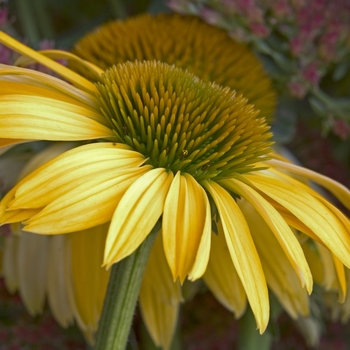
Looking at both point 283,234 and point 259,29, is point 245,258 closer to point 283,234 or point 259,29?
point 283,234

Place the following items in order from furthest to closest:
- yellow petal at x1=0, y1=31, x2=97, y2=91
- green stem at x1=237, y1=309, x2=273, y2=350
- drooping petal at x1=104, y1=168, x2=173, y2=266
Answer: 1. green stem at x1=237, y1=309, x2=273, y2=350
2. yellow petal at x1=0, y1=31, x2=97, y2=91
3. drooping petal at x1=104, y1=168, x2=173, y2=266

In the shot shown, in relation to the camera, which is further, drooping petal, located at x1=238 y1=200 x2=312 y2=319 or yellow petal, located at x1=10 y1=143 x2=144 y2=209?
drooping petal, located at x1=238 y1=200 x2=312 y2=319

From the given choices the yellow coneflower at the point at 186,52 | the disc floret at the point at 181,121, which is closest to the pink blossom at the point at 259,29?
the yellow coneflower at the point at 186,52

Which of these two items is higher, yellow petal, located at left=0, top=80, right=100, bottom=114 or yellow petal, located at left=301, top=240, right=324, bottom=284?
yellow petal, located at left=0, top=80, right=100, bottom=114

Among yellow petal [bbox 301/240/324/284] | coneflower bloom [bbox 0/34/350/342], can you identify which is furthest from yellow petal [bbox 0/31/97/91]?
yellow petal [bbox 301/240/324/284]

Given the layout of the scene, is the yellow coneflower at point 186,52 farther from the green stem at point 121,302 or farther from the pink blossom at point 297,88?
the green stem at point 121,302

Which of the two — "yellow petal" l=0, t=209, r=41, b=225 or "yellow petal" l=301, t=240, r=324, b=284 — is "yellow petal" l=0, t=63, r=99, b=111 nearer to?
"yellow petal" l=0, t=209, r=41, b=225

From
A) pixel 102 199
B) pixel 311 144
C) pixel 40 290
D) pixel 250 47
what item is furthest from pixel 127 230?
pixel 311 144
